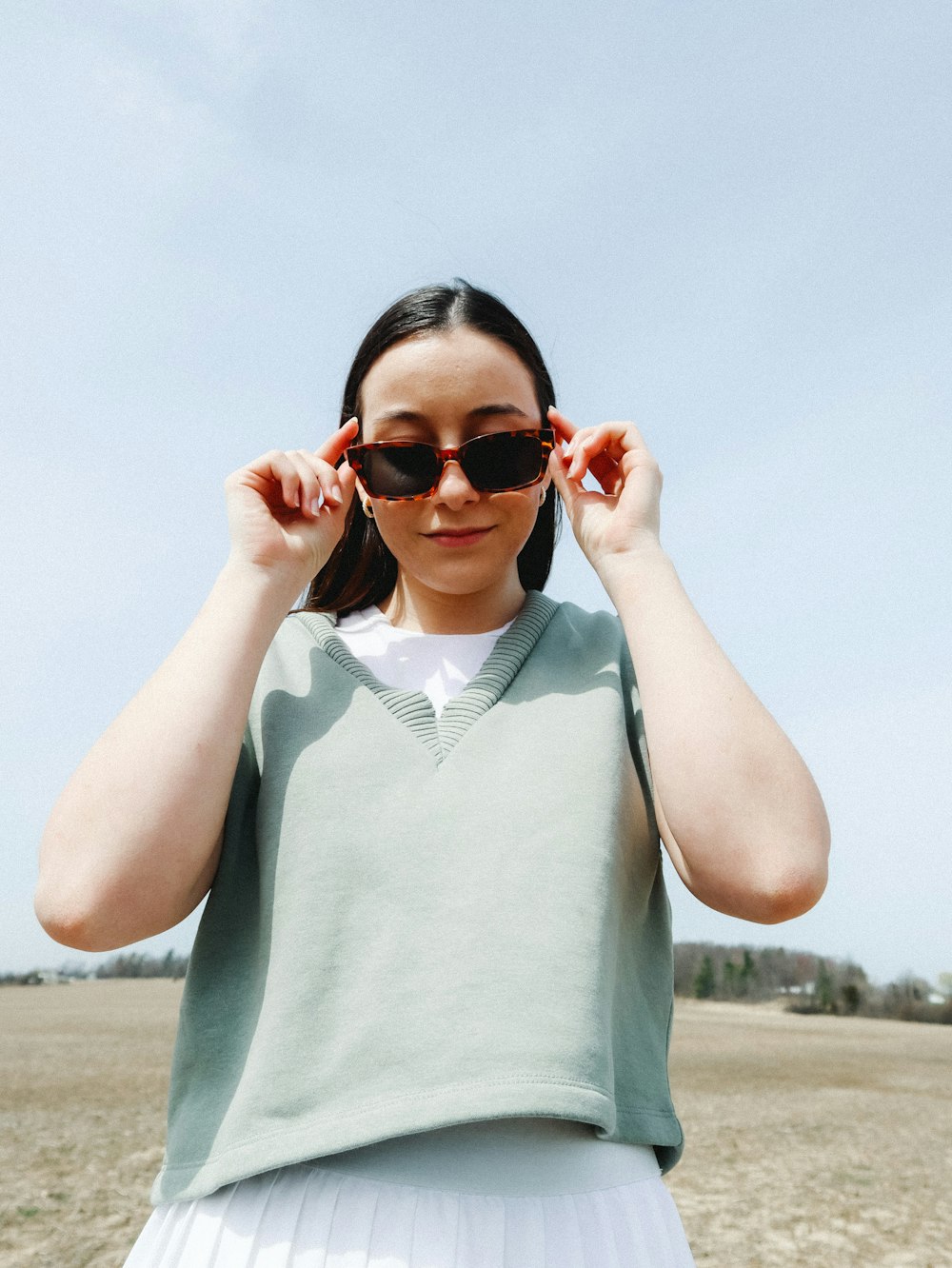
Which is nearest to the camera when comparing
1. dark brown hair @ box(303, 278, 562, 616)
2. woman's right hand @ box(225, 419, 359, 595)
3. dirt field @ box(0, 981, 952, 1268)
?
woman's right hand @ box(225, 419, 359, 595)

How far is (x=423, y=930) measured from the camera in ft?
5.60

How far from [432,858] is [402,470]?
85 cm

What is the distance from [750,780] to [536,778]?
380 millimetres

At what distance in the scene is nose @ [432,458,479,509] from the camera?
211 cm

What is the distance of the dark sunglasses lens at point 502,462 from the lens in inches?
83.7

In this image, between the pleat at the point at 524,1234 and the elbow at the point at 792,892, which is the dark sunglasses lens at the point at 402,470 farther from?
the pleat at the point at 524,1234

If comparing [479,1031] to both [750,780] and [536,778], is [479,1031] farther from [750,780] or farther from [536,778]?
[750,780]

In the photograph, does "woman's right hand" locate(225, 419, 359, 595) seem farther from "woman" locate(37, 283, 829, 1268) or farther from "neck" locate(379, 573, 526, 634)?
"neck" locate(379, 573, 526, 634)

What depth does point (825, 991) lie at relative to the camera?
48594mm

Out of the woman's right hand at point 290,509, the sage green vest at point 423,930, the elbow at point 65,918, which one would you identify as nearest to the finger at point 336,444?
the woman's right hand at point 290,509

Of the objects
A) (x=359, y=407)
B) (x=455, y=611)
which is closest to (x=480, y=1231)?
(x=455, y=611)

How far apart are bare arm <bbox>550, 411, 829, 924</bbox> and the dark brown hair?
2.42 feet

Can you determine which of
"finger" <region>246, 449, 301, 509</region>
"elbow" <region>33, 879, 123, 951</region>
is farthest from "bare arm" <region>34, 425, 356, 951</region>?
"finger" <region>246, 449, 301, 509</region>

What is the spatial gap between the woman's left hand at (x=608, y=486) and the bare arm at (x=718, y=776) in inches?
5.2
